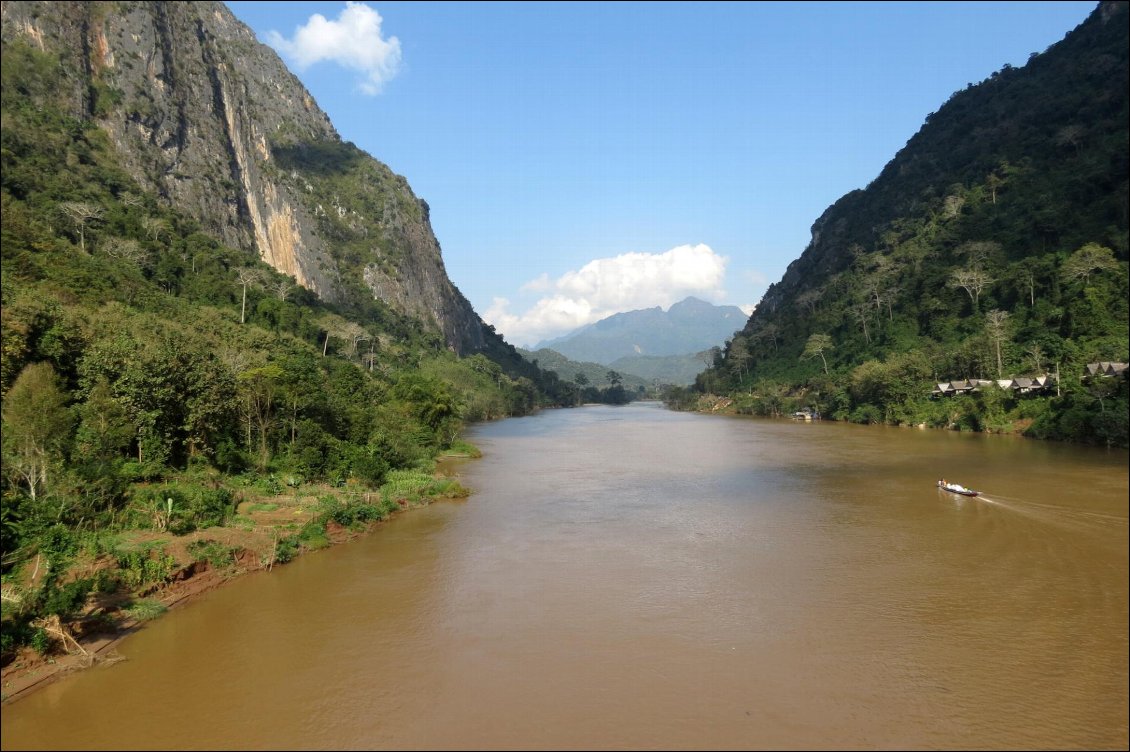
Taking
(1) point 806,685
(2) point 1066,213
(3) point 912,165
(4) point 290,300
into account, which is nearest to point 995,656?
(1) point 806,685

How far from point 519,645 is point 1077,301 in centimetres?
5097

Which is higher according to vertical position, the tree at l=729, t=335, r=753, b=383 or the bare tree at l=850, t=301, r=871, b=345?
the bare tree at l=850, t=301, r=871, b=345

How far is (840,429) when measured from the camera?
5325 cm

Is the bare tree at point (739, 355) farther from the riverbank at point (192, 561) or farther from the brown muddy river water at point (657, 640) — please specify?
the riverbank at point (192, 561)

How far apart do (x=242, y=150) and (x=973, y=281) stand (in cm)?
9011

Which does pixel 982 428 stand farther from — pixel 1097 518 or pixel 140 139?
pixel 140 139

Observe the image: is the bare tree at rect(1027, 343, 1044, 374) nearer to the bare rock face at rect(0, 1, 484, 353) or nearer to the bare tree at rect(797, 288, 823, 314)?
the bare tree at rect(797, 288, 823, 314)

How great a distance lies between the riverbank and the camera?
10.3 m

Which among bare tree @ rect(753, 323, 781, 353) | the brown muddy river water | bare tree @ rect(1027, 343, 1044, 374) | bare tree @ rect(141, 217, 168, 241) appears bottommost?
the brown muddy river water

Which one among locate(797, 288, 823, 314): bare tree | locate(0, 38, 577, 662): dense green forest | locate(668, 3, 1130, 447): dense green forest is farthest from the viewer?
locate(797, 288, 823, 314): bare tree

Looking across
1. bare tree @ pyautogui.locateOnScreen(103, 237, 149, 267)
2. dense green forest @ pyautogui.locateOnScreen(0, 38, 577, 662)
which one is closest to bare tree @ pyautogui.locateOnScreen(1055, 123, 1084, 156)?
dense green forest @ pyautogui.locateOnScreen(0, 38, 577, 662)

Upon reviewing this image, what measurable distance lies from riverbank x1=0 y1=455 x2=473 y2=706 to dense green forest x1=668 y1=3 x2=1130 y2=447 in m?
35.9

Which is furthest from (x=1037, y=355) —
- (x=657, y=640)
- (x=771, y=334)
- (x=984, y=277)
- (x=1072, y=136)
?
(x=771, y=334)

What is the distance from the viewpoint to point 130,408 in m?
18.2
